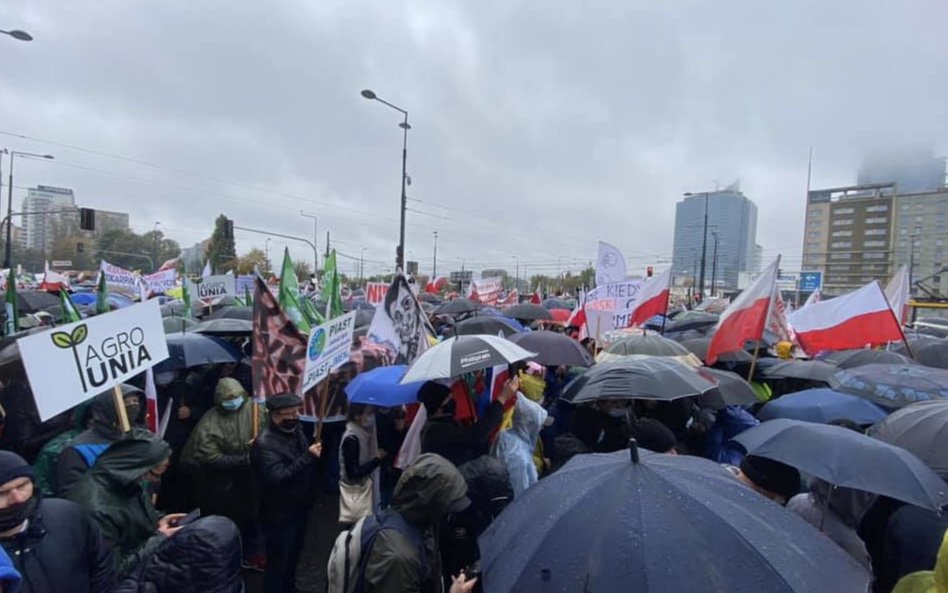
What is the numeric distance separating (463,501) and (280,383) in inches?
95.7

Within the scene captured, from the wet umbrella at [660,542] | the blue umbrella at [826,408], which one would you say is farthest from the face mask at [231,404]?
the blue umbrella at [826,408]

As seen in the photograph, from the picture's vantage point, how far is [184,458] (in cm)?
406

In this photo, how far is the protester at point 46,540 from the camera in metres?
2.16

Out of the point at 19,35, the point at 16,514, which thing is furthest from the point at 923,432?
the point at 19,35

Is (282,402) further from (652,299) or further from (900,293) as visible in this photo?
(900,293)

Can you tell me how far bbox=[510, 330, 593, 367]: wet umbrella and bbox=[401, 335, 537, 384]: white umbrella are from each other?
168cm

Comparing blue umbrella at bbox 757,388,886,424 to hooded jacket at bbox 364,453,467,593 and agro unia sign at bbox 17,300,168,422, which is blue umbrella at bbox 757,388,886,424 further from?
agro unia sign at bbox 17,300,168,422

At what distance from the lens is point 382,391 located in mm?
4062

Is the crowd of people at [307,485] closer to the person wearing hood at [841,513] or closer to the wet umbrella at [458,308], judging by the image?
the person wearing hood at [841,513]

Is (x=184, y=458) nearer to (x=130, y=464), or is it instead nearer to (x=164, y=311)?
(x=130, y=464)

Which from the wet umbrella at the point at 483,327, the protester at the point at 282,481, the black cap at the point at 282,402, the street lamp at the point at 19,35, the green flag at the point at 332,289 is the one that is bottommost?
the protester at the point at 282,481

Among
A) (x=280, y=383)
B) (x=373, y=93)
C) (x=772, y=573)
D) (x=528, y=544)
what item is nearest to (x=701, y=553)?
(x=772, y=573)

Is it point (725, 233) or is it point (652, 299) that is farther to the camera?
point (725, 233)

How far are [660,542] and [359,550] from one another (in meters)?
1.32
